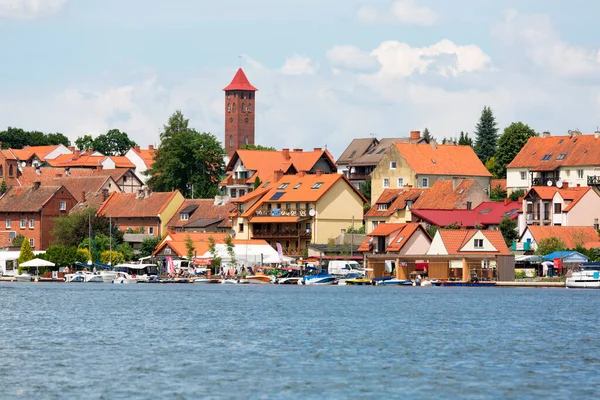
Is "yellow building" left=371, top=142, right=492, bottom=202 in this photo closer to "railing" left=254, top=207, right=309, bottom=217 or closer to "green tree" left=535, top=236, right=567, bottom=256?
"railing" left=254, top=207, right=309, bottom=217

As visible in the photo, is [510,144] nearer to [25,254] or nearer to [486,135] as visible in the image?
[486,135]

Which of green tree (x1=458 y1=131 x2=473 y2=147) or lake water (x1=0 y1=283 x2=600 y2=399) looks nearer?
lake water (x1=0 y1=283 x2=600 y2=399)

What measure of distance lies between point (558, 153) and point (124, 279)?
46.0 meters

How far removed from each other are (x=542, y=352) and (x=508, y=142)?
107620mm

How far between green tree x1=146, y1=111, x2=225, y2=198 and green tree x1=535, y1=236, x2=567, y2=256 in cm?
5687

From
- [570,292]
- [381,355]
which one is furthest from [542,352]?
[570,292]

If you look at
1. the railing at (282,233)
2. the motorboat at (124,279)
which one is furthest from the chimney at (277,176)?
the motorboat at (124,279)

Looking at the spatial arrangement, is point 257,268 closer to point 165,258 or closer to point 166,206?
point 165,258

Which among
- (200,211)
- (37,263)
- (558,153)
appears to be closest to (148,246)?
(200,211)

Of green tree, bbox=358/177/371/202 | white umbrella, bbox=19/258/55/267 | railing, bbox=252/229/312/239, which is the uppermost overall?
green tree, bbox=358/177/371/202

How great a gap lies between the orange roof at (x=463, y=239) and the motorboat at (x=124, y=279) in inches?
1193

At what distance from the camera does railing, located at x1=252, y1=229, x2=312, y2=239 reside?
436 ft

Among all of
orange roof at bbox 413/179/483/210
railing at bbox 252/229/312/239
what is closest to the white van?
orange roof at bbox 413/179/483/210

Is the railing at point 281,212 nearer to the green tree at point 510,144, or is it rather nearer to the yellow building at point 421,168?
the yellow building at point 421,168
